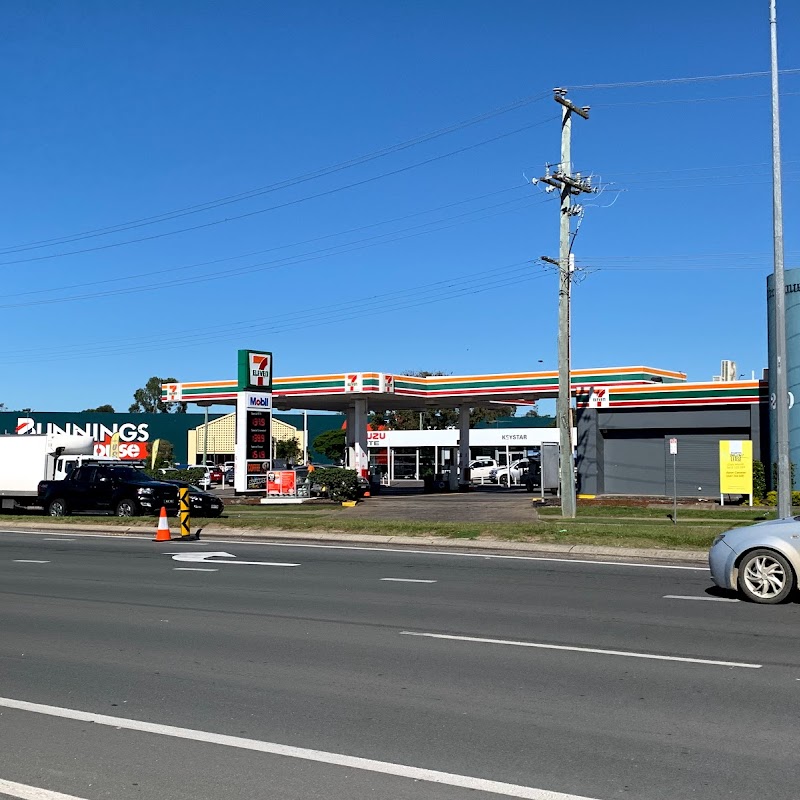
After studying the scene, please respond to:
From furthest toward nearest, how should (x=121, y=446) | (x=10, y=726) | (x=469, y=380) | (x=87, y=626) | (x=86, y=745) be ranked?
1. (x=121, y=446)
2. (x=469, y=380)
3. (x=87, y=626)
4. (x=10, y=726)
5. (x=86, y=745)

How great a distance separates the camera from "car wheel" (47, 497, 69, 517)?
32.3 meters

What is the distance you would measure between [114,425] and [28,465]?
47.1m

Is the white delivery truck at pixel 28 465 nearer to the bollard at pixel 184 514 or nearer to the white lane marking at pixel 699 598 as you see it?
the bollard at pixel 184 514

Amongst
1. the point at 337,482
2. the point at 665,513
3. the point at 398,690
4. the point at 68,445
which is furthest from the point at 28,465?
the point at 398,690

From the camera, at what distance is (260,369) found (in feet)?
145

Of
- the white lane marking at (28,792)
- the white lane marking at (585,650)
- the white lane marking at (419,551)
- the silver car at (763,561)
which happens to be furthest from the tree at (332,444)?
the white lane marking at (28,792)

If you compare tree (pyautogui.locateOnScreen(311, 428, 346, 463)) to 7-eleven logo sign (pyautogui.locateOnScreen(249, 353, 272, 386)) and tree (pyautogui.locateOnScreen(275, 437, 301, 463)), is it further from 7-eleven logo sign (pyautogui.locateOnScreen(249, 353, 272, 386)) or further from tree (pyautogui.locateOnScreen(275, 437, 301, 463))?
7-eleven logo sign (pyautogui.locateOnScreen(249, 353, 272, 386))

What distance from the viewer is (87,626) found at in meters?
11.4

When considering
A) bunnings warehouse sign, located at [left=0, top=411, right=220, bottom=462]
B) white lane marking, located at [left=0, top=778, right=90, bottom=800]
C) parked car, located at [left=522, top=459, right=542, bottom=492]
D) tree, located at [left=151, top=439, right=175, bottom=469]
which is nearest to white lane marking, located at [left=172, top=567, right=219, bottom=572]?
white lane marking, located at [left=0, top=778, right=90, bottom=800]

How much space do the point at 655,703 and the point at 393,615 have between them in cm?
477

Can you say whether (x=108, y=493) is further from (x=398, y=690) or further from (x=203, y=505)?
(x=398, y=690)

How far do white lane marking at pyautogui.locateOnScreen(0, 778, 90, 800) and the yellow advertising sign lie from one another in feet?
89.8

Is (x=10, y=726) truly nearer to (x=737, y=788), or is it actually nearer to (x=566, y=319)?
(x=737, y=788)

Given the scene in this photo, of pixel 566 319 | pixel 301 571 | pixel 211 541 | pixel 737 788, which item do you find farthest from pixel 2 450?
pixel 737 788
